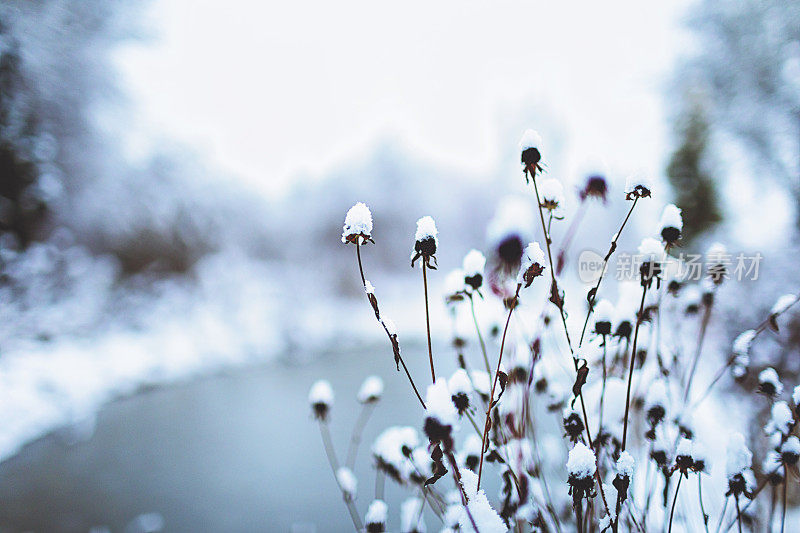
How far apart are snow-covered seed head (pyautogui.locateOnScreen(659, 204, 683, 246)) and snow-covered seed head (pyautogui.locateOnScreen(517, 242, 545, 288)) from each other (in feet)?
0.64

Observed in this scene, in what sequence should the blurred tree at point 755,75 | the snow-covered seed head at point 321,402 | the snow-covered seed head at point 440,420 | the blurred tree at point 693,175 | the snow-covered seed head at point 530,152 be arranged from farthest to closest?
the blurred tree at point 693,175 → the blurred tree at point 755,75 → the snow-covered seed head at point 321,402 → the snow-covered seed head at point 530,152 → the snow-covered seed head at point 440,420

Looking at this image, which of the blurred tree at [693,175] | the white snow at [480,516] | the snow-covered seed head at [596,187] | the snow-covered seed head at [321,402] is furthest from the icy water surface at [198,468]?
the blurred tree at [693,175]

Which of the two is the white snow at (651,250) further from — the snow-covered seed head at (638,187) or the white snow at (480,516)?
the white snow at (480,516)

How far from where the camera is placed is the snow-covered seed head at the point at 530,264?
0.52 m

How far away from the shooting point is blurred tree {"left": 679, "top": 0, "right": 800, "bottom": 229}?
10.9ft

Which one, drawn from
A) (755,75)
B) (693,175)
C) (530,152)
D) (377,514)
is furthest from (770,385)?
(693,175)

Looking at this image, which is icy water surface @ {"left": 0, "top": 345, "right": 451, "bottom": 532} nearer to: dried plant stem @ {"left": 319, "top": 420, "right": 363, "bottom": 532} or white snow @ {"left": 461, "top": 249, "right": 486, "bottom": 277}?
dried plant stem @ {"left": 319, "top": 420, "right": 363, "bottom": 532}

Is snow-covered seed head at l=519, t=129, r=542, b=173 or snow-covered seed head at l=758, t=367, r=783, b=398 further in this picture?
snow-covered seed head at l=758, t=367, r=783, b=398

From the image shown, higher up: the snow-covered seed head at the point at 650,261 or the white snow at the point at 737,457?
the snow-covered seed head at the point at 650,261

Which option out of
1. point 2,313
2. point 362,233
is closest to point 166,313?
point 2,313

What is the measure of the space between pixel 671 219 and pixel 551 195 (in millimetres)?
169

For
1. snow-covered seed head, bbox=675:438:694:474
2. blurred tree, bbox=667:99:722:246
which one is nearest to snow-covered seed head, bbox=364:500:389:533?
snow-covered seed head, bbox=675:438:694:474

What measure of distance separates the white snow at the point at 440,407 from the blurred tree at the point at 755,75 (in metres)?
3.38

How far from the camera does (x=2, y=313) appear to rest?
264cm
